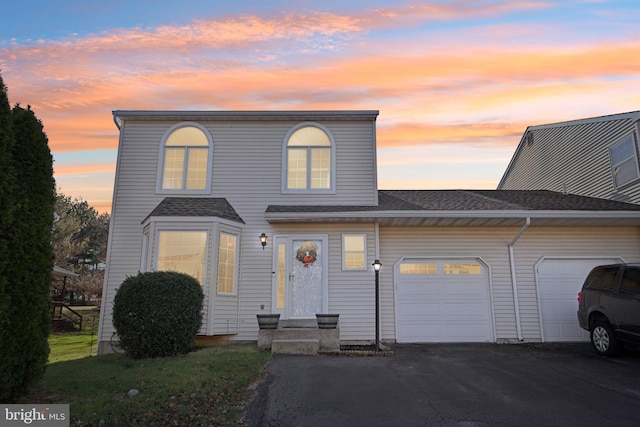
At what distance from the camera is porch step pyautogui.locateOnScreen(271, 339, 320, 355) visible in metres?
8.17

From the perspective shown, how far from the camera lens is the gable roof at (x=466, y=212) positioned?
392 inches

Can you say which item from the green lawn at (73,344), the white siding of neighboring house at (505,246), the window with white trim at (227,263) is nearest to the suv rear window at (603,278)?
the white siding of neighboring house at (505,246)

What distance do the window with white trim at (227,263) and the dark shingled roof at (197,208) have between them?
1.78 ft

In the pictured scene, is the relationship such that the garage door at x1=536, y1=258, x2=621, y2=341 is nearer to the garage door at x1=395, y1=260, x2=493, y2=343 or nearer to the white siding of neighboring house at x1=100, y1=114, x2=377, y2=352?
the garage door at x1=395, y1=260, x2=493, y2=343

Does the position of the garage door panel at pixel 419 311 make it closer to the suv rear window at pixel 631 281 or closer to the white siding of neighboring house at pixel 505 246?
the white siding of neighboring house at pixel 505 246

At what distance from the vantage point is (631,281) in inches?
301

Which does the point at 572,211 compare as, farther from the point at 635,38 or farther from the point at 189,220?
the point at 189,220

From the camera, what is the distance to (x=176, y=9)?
A: 935 cm

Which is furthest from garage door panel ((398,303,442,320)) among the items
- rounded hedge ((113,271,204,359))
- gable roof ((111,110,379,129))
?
rounded hedge ((113,271,204,359))

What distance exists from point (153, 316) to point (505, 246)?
29.0 feet

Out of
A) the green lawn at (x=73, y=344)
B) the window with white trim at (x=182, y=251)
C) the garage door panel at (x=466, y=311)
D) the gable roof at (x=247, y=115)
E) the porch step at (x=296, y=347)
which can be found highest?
the gable roof at (x=247, y=115)

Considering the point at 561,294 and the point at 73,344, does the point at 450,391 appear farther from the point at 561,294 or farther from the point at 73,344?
the point at 73,344

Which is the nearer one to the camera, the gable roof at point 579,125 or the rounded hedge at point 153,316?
the rounded hedge at point 153,316

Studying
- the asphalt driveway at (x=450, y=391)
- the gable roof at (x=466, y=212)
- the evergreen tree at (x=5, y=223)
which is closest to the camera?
the evergreen tree at (x=5, y=223)
